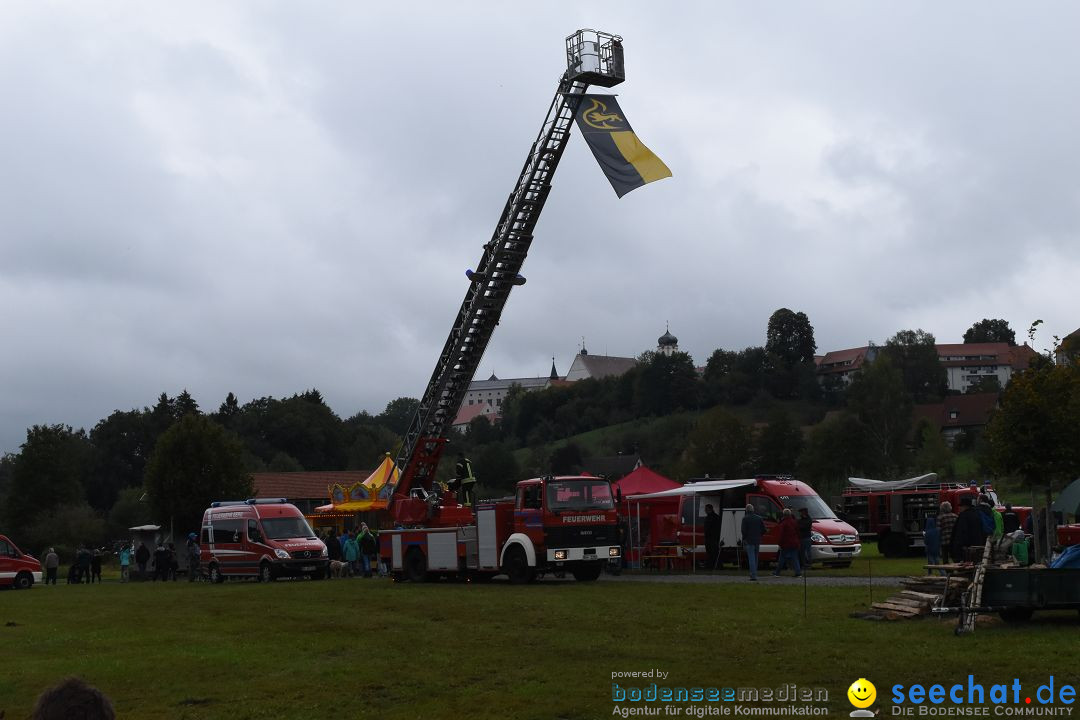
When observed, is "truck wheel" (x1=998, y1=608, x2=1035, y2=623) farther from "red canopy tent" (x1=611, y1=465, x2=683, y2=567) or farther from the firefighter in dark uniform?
the firefighter in dark uniform

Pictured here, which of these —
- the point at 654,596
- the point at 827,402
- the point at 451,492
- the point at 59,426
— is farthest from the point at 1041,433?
the point at 827,402

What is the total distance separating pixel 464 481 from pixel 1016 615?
54.0 ft

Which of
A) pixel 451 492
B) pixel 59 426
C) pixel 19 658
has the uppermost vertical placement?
pixel 59 426

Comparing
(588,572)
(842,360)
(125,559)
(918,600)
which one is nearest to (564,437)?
(842,360)

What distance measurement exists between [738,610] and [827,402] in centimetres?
13080

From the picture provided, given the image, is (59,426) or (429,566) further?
(59,426)

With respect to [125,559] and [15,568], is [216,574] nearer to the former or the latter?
[15,568]

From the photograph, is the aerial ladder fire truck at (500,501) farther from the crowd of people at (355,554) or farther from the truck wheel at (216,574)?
the truck wheel at (216,574)

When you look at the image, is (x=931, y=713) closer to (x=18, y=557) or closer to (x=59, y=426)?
(x=18, y=557)

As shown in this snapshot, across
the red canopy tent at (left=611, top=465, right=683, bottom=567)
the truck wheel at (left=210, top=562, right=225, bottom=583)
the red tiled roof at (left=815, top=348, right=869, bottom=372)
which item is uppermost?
the red tiled roof at (left=815, top=348, right=869, bottom=372)

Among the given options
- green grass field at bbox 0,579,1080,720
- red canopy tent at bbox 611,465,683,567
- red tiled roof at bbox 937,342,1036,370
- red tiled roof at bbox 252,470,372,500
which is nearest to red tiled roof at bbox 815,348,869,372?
red tiled roof at bbox 937,342,1036,370

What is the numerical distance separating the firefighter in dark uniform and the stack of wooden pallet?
14.4m

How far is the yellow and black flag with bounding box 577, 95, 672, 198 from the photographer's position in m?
24.8

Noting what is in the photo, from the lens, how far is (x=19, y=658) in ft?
51.7
